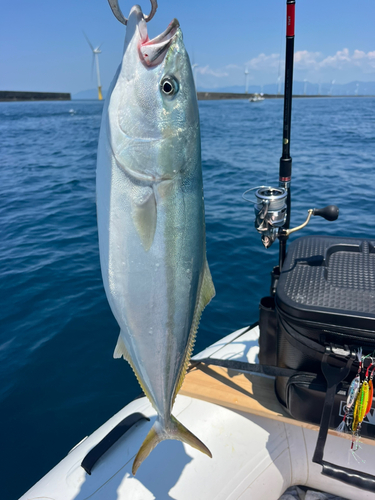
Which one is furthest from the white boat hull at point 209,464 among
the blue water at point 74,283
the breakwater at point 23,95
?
the breakwater at point 23,95

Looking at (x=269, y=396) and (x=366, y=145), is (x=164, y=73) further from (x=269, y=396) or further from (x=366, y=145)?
(x=366, y=145)

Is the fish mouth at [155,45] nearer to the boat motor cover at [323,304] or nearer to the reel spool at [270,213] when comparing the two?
the boat motor cover at [323,304]

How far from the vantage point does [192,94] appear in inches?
46.8

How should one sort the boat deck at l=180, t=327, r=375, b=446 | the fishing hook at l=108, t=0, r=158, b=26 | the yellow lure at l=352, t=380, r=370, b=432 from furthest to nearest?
the boat deck at l=180, t=327, r=375, b=446 → the yellow lure at l=352, t=380, r=370, b=432 → the fishing hook at l=108, t=0, r=158, b=26

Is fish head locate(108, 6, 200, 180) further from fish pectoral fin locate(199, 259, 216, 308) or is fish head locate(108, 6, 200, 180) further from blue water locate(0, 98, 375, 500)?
blue water locate(0, 98, 375, 500)

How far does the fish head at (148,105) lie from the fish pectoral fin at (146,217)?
0.22ft

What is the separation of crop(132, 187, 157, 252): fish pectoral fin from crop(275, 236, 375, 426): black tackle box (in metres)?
1.12

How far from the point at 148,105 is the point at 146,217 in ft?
1.17

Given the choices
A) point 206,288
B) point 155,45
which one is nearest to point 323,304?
point 206,288

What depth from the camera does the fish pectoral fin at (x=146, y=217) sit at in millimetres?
1155

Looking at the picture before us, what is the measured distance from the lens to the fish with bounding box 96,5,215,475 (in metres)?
1.13

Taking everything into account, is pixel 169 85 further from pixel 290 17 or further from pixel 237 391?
pixel 290 17

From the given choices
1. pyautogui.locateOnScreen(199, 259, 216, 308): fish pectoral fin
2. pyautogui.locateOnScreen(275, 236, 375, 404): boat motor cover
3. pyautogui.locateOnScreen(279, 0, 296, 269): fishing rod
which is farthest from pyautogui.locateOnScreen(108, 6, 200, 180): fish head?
pyautogui.locateOnScreen(279, 0, 296, 269): fishing rod

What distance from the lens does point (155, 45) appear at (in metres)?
1.13
